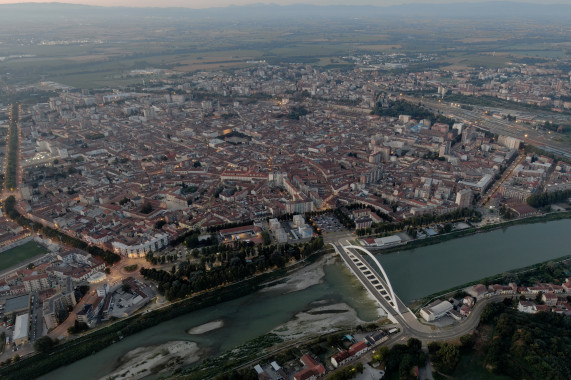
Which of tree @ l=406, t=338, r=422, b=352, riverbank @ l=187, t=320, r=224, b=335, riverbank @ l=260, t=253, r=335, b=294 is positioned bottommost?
riverbank @ l=187, t=320, r=224, b=335

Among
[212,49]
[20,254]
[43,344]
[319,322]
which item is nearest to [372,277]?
[319,322]

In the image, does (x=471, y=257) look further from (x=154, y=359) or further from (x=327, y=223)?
(x=154, y=359)

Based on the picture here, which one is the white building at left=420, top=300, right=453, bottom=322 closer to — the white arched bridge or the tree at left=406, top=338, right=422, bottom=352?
the white arched bridge

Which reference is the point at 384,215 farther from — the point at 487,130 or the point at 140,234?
the point at 487,130

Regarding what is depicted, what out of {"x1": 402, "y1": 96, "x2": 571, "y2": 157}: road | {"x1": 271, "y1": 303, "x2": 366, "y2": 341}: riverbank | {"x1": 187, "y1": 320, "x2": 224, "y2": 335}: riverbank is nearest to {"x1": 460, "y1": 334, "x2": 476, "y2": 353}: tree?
{"x1": 271, "y1": 303, "x2": 366, "y2": 341}: riverbank

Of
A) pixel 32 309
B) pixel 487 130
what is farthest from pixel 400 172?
pixel 32 309
